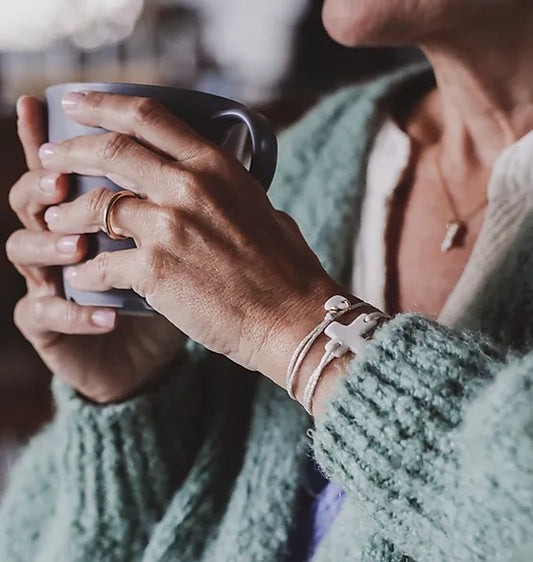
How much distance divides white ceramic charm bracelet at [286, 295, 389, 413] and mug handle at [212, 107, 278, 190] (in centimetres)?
11

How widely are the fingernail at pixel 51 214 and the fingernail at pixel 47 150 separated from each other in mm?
40

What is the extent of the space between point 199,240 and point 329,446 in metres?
0.15

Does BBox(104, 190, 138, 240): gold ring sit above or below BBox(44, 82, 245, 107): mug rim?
below

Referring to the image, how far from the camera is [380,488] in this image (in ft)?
1.56

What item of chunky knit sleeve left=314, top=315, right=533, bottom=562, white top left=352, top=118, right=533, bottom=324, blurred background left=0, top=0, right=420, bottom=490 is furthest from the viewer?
blurred background left=0, top=0, right=420, bottom=490

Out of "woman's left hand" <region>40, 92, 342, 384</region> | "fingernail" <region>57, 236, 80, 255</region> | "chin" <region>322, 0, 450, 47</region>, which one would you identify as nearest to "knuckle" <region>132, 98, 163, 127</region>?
"woman's left hand" <region>40, 92, 342, 384</region>

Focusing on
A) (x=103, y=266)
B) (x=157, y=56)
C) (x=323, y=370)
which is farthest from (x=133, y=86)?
(x=157, y=56)

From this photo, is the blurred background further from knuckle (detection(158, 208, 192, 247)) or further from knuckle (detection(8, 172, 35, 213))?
knuckle (detection(158, 208, 192, 247))

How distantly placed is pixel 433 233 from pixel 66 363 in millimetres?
356

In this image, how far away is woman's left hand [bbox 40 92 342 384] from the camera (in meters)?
0.52

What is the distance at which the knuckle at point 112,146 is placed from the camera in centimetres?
53

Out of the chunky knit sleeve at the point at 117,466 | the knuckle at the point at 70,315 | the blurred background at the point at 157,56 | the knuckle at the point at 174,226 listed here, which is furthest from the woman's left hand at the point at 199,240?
the blurred background at the point at 157,56

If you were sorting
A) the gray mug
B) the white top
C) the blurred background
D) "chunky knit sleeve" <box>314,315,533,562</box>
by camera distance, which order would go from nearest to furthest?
"chunky knit sleeve" <box>314,315,533,562</box>
the gray mug
the white top
the blurred background

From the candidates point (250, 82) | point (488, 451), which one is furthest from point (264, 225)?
point (250, 82)
